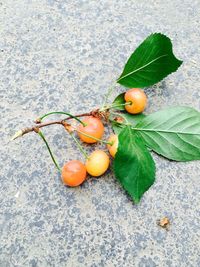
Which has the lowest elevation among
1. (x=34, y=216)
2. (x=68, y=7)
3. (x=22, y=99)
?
(x=34, y=216)

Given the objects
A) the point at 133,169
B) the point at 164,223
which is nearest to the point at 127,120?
the point at 133,169

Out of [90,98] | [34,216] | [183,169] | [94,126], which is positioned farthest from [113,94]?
Answer: [34,216]

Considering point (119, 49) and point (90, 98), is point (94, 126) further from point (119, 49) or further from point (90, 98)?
point (119, 49)

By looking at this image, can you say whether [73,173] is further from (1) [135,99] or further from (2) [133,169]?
(1) [135,99]

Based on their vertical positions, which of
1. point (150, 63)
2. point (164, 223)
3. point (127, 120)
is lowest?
point (164, 223)

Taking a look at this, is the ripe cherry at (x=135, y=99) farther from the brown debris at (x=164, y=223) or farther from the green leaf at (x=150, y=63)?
the brown debris at (x=164, y=223)

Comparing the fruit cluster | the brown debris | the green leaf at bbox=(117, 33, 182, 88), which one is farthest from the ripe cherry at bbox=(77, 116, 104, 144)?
the brown debris

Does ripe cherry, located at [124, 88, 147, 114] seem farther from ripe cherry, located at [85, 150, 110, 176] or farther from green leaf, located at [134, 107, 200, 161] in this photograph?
ripe cherry, located at [85, 150, 110, 176]
